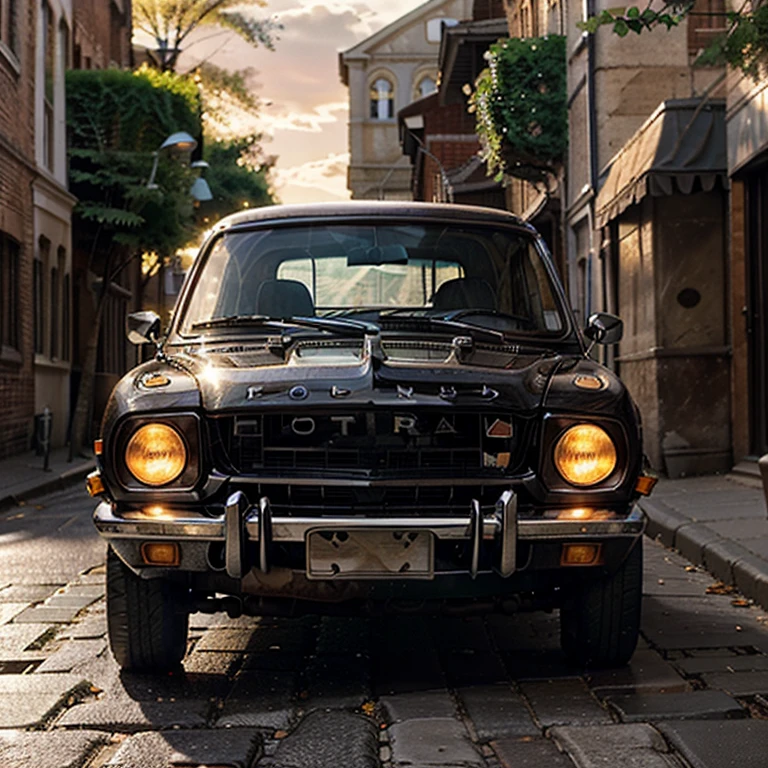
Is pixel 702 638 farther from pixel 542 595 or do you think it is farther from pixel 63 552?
pixel 63 552

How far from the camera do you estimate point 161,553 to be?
4754mm

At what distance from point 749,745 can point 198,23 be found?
129 feet

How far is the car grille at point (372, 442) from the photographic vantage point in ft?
15.6

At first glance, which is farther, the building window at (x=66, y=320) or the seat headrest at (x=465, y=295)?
the building window at (x=66, y=320)

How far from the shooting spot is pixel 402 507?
4723 mm

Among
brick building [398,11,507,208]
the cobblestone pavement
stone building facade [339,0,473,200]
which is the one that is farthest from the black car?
stone building facade [339,0,473,200]

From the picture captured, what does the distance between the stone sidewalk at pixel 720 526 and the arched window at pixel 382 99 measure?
63855mm

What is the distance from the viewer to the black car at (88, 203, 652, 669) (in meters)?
4.61

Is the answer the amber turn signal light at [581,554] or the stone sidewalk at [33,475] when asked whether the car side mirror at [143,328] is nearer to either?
the amber turn signal light at [581,554]

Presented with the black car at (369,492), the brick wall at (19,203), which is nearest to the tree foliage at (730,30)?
the black car at (369,492)

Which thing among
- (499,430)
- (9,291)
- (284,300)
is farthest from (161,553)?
(9,291)

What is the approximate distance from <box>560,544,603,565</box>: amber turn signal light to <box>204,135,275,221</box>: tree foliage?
4319 centimetres

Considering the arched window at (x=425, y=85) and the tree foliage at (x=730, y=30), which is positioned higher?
the arched window at (x=425, y=85)

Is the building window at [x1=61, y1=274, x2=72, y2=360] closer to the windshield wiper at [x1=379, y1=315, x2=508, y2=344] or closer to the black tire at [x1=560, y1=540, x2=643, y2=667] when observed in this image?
the windshield wiper at [x1=379, y1=315, x2=508, y2=344]
